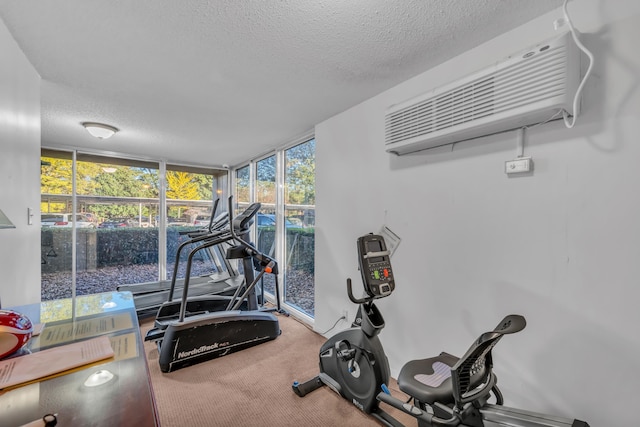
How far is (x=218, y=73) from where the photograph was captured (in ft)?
6.30

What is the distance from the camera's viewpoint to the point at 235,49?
164cm

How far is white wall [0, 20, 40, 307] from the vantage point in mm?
1448

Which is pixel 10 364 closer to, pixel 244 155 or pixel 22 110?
pixel 22 110

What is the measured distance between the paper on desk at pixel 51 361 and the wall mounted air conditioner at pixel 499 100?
1855 mm

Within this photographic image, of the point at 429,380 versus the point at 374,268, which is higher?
the point at 374,268

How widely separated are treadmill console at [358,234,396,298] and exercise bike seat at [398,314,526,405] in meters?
0.42

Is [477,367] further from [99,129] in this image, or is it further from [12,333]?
[99,129]

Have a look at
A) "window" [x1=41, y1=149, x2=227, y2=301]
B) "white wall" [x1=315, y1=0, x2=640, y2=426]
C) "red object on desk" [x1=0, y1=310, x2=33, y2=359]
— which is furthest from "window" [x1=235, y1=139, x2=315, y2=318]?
"red object on desk" [x1=0, y1=310, x2=33, y2=359]

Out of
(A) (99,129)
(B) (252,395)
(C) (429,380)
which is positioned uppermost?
(A) (99,129)

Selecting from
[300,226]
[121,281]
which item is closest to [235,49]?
[300,226]

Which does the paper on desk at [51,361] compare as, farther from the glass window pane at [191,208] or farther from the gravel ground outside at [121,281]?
the glass window pane at [191,208]

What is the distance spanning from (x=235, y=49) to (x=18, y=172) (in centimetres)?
147

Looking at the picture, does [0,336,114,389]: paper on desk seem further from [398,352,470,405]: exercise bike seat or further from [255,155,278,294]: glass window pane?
[255,155,278,294]: glass window pane

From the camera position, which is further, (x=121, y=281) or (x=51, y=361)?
(x=121, y=281)
